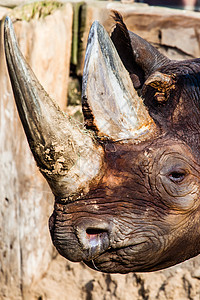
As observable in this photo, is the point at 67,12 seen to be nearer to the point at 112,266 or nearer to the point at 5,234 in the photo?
the point at 5,234

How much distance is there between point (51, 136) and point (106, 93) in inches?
15.3

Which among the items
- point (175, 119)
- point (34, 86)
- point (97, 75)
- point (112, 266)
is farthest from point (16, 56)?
point (112, 266)

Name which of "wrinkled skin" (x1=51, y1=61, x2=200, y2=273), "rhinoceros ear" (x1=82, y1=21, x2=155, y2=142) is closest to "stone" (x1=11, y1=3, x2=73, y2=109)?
"rhinoceros ear" (x1=82, y1=21, x2=155, y2=142)

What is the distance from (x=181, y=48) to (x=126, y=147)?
3.10 m

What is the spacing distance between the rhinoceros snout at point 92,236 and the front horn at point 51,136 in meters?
0.16

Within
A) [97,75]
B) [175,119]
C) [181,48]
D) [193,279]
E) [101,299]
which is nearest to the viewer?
[97,75]

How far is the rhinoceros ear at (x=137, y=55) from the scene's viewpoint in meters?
3.55

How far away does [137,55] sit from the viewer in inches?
141

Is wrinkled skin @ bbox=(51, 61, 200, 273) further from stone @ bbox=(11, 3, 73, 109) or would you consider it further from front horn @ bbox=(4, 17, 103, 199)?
stone @ bbox=(11, 3, 73, 109)

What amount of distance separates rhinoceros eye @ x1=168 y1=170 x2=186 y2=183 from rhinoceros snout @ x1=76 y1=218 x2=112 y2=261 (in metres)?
0.41

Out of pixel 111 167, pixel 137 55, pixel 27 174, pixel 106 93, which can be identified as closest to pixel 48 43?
pixel 27 174

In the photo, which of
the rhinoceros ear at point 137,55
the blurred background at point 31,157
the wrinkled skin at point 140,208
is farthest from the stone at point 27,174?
the wrinkled skin at point 140,208

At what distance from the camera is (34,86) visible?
263cm

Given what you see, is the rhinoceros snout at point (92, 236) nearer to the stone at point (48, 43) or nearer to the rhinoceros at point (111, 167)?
the rhinoceros at point (111, 167)
